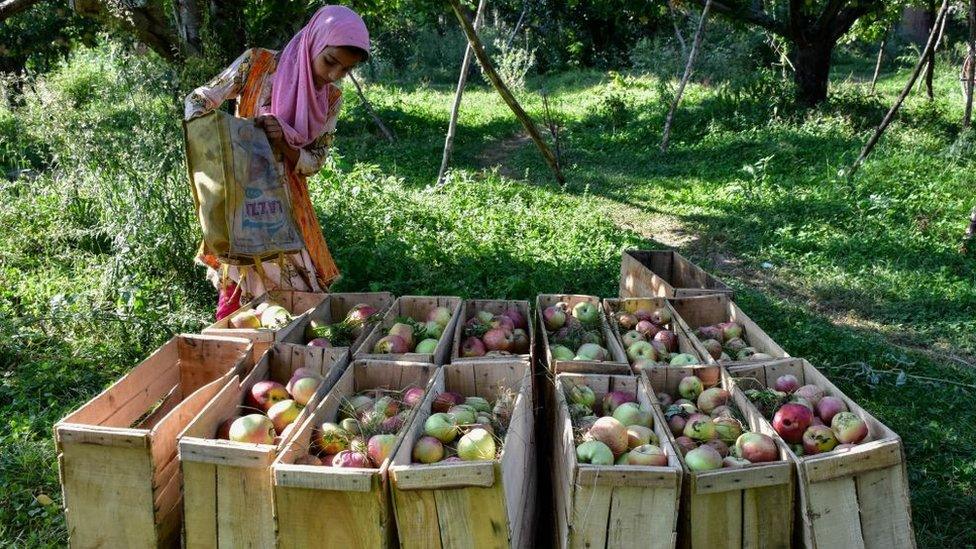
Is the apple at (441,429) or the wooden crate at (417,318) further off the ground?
the wooden crate at (417,318)

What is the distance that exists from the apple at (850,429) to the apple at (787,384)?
35cm

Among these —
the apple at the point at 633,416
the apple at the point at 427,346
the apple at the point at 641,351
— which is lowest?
the apple at the point at 633,416

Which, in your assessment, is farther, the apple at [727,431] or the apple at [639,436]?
the apple at [727,431]

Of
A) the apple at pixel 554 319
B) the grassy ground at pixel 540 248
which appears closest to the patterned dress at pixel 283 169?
the grassy ground at pixel 540 248

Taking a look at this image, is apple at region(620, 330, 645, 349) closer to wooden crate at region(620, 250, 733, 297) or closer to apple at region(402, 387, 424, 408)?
wooden crate at region(620, 250, 733, 297)

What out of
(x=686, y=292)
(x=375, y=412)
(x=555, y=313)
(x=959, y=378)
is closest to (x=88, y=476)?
(x=375, y=412)

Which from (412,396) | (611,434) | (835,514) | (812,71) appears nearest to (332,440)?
(412,396)

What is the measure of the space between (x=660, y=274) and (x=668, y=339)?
4.84ft

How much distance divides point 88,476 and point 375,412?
940 mm

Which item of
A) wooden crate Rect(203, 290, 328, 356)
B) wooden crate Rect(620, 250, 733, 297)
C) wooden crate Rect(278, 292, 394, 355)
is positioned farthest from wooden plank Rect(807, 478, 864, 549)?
Result: wooden crate Rect(203, 290, 328, 356)

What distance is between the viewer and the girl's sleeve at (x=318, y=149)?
3771mm

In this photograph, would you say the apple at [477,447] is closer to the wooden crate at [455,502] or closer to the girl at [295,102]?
the wooden crate at [455,502]

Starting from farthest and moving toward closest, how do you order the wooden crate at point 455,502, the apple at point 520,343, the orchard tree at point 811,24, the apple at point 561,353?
1. the orchard tree at point 811,24
2. the apple at point 520,343
3. the apple at point 561,353
4. the wooden crate at point 455,502

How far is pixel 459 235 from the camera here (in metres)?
6.41
